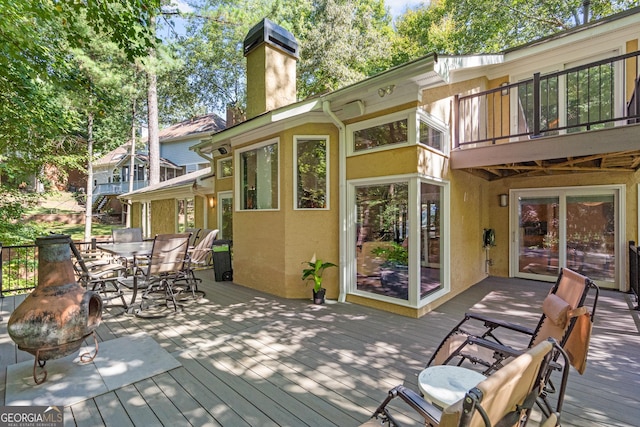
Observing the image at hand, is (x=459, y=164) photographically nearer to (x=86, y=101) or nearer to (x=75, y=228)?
(x=86, y=101)

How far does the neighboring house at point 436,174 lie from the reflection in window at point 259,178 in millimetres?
40

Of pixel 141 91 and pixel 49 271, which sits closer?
pixel 49 271

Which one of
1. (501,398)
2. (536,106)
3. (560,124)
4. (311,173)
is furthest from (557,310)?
(560,124)

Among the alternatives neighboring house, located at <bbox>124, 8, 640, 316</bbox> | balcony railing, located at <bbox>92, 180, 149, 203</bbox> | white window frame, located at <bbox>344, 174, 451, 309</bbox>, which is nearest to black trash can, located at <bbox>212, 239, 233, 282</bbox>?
neighboring house, located at <bbox>124, 8, 640, 316</bbox>

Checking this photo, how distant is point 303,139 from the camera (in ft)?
18.6

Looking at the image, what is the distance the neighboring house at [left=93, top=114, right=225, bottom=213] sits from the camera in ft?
Result: 74.2

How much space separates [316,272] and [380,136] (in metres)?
2.60

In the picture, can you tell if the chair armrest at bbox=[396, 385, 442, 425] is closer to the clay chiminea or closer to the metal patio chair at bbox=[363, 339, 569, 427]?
the metal patio chair at bbox=[363, 339, 569, 427]

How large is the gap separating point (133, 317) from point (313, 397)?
3.49 meters

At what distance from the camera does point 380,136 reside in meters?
5.02

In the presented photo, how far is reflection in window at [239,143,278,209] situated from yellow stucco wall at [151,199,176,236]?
22.7 ft

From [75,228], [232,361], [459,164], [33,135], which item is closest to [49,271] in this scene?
[232,361]

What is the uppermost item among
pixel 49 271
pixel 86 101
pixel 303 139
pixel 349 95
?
pixel 86 101

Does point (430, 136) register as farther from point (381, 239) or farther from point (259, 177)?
point (259, 177)
